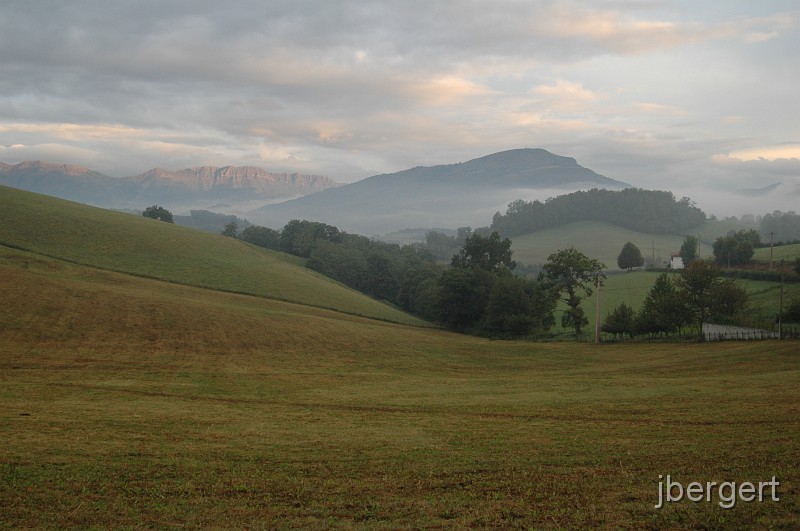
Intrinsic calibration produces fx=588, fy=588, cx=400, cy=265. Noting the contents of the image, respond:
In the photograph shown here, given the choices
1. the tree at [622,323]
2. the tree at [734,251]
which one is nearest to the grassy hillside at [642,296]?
the tree at [622,323]

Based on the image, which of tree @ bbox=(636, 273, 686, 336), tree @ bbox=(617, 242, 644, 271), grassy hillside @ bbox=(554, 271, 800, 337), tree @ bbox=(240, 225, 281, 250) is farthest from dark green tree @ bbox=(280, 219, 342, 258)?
tree @ bbox=(636, 273, 686, 336)

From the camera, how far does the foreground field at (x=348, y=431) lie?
46.5 ft

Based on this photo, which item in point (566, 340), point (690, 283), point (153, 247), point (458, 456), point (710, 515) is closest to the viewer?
point (710, 515)

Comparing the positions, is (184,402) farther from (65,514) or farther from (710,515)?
(710,515)

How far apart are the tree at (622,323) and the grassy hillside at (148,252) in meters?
29.4

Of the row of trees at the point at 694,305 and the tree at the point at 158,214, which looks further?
the tree at the point at 158,214

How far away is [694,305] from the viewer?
64.8m

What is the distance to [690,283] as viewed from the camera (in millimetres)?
65812

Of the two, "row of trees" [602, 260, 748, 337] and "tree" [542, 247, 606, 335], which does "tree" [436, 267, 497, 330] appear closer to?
"tree" [542, 247, 606, 335]

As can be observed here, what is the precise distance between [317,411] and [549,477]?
→ 1365 centimetres

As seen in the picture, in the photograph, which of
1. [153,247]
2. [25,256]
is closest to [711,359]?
[25,256]

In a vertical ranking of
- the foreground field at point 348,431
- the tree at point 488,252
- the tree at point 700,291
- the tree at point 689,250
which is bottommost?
the foreground field at point 348,431

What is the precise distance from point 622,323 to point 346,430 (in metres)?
54.5

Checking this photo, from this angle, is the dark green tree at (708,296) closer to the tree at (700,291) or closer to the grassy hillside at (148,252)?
the tree at (700,291)
